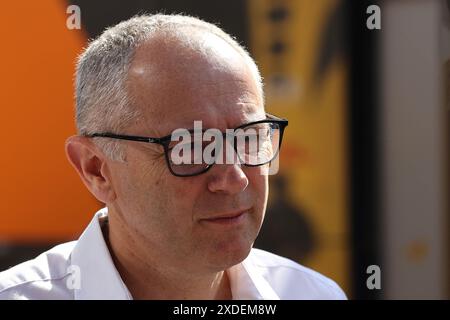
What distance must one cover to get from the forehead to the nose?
12 centimetres

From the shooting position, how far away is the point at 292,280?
238 cm

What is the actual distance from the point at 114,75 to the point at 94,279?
0.62 metres

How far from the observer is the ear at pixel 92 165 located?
2.07 meters

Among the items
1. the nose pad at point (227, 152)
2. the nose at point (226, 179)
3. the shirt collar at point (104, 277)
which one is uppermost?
the nose pad at point (227, 152)

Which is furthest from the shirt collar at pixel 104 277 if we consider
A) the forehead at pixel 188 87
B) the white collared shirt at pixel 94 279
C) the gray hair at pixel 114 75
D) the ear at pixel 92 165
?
the forehead at pixel 188 87

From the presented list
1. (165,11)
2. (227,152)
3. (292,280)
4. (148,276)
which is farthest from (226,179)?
(165,11)

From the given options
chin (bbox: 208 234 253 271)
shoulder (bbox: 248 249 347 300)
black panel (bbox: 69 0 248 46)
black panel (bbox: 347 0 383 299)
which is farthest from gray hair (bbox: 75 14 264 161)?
black panel (bbox: 347 0 383 299)

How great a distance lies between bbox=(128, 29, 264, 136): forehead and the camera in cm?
189

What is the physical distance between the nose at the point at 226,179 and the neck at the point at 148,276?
1.05 feet

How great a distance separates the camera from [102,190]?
81.8 inches

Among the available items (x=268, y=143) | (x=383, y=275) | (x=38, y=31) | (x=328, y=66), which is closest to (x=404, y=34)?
(x=328, y=66)

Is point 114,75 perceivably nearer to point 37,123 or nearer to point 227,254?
point 227,254

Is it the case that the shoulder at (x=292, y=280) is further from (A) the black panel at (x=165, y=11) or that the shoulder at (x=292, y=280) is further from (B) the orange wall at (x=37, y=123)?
(A) the black panel at (x=165, y=11)
